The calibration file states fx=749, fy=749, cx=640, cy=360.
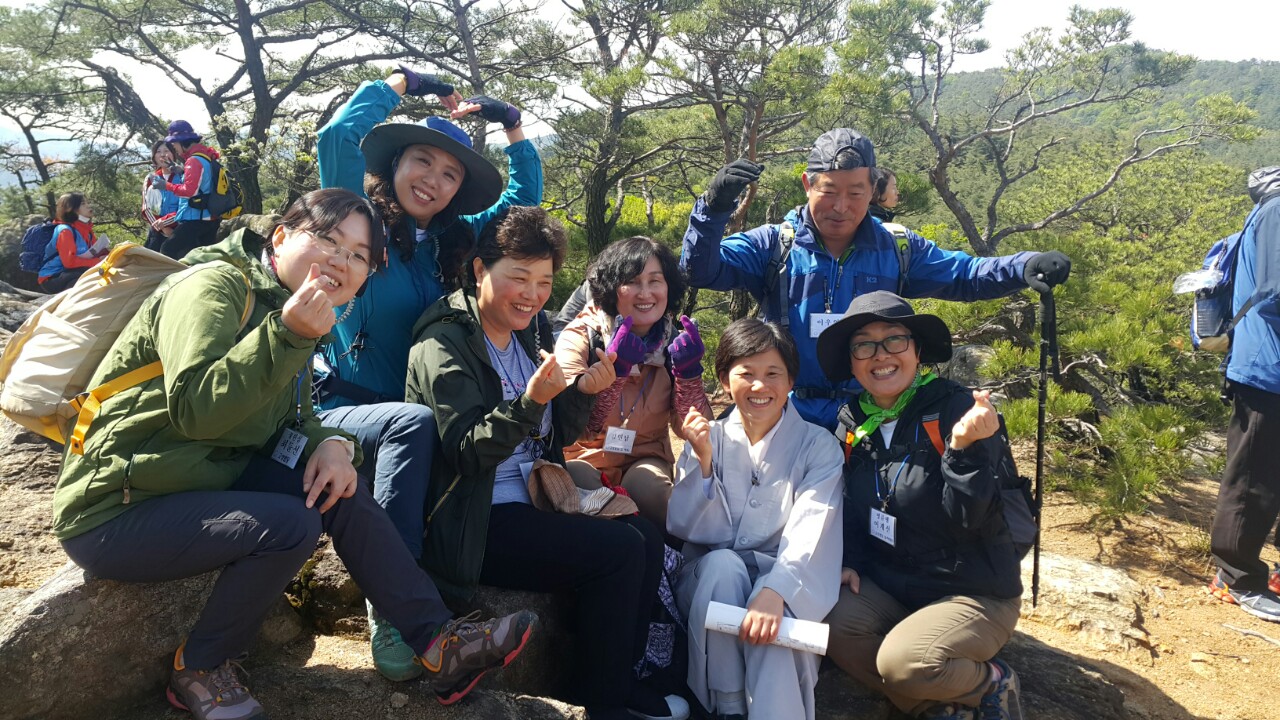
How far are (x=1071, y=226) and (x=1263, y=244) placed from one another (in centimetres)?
1667

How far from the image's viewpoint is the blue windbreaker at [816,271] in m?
3.12

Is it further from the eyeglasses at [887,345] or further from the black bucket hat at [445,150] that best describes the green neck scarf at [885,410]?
Answer: the black bucket hat at [445,150]

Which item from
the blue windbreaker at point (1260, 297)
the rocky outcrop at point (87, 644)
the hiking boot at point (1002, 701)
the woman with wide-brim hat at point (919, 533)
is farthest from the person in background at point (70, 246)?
the blue windbreaker at point (1260, 297)

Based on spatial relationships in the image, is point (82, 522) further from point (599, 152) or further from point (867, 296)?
point (599, 152)

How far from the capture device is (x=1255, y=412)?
4043 millimetres

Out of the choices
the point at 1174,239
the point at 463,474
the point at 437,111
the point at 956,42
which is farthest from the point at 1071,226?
the point at 463,474

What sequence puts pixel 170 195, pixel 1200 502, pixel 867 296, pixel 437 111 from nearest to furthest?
pixel 867 296 < pixel 1200 502 < pixel 170 195 < pixel 437 111

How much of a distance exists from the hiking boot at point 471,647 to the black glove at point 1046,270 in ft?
7.59

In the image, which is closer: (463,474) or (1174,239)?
(463,474)

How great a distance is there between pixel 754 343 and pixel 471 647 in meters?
1.39

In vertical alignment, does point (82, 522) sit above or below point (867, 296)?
below

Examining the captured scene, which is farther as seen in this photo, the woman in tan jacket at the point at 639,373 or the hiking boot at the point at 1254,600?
the hiking boot at the point at 1254,600

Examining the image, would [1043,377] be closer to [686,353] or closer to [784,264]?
[784,264]

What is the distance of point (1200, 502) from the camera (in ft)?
20.0
